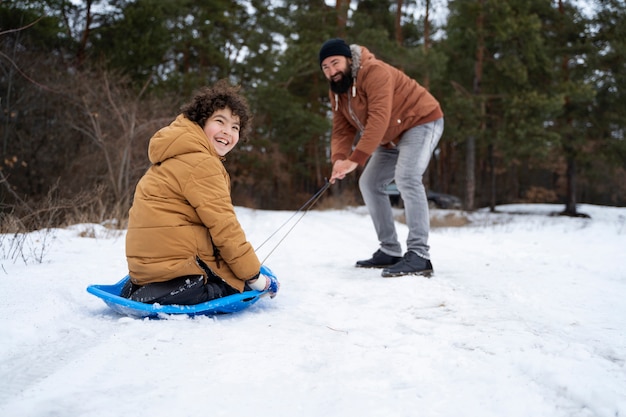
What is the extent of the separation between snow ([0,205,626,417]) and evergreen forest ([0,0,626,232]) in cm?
864

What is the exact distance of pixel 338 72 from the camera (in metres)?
3.40

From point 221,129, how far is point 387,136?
4.98 feet

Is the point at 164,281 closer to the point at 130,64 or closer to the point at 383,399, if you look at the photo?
the point at 383,399

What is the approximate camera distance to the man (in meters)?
3.27

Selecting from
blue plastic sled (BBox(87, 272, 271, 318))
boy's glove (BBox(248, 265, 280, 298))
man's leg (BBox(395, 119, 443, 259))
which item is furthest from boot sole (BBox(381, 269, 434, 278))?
blue plastic sled (BBox(87, 272, 271, 318))

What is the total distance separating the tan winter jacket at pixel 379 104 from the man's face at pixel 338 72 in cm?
5

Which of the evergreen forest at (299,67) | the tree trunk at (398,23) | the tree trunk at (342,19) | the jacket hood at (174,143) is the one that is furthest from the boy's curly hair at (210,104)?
the tree trunk at (398,23)

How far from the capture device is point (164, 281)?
6.89 ft

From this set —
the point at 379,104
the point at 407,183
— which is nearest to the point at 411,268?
the point at 407,183

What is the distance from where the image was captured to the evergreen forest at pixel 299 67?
1080 centimetres

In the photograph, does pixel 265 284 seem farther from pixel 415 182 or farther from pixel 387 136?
pixel 387 136

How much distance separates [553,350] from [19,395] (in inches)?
68.1

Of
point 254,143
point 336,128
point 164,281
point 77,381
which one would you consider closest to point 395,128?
point 336,128

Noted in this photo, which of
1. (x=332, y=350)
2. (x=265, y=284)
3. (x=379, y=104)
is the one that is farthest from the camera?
(x=379, y=104)
